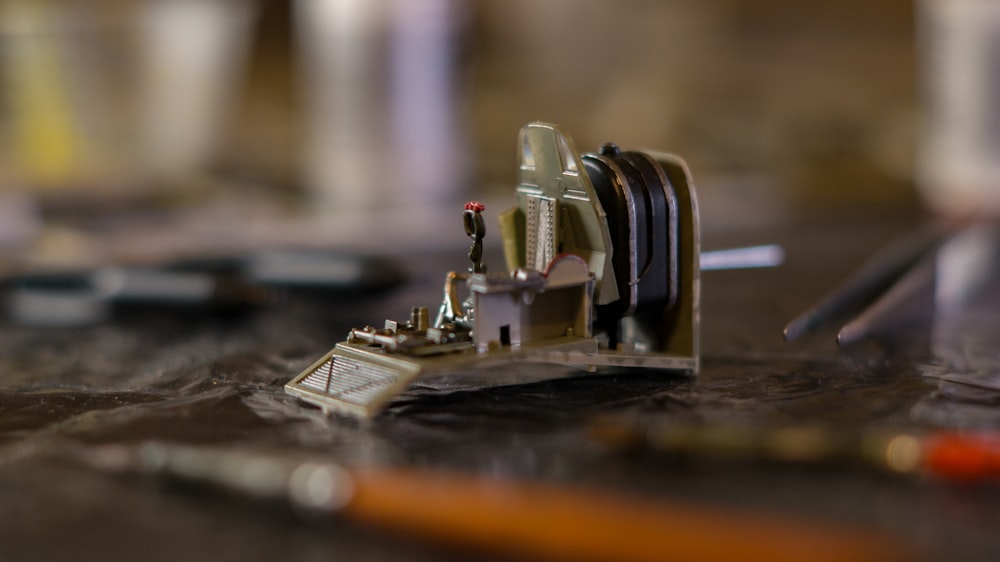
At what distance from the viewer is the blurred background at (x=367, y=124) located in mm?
6156

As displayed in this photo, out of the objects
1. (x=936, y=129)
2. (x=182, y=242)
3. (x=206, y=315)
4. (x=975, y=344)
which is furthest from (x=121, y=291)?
(x=936, y=129)

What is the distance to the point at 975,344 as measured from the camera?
3150 millimetres

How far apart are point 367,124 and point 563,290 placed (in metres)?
4.31

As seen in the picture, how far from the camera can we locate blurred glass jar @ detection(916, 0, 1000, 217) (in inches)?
247

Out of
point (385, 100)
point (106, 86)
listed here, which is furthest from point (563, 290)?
point (106, 86)

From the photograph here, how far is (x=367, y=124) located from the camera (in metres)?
6.70

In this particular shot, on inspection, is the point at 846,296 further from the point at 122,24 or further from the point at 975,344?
the point at 122,24

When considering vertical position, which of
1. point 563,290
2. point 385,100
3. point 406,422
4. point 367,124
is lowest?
point 406,422

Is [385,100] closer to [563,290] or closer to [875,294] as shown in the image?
[875,294]

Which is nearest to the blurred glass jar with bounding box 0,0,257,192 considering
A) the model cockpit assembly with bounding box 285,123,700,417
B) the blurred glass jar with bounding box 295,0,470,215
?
the blurred glass jar with bounding box 295,0,470,215

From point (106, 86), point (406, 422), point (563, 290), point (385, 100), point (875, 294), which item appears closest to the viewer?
point (406, 422)

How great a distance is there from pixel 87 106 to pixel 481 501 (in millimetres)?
5427

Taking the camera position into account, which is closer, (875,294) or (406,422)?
(406,422)

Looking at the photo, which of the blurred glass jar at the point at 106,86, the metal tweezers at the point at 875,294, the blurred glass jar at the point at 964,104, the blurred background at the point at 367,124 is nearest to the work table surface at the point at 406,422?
the metal tweezers at the point at 875,294
